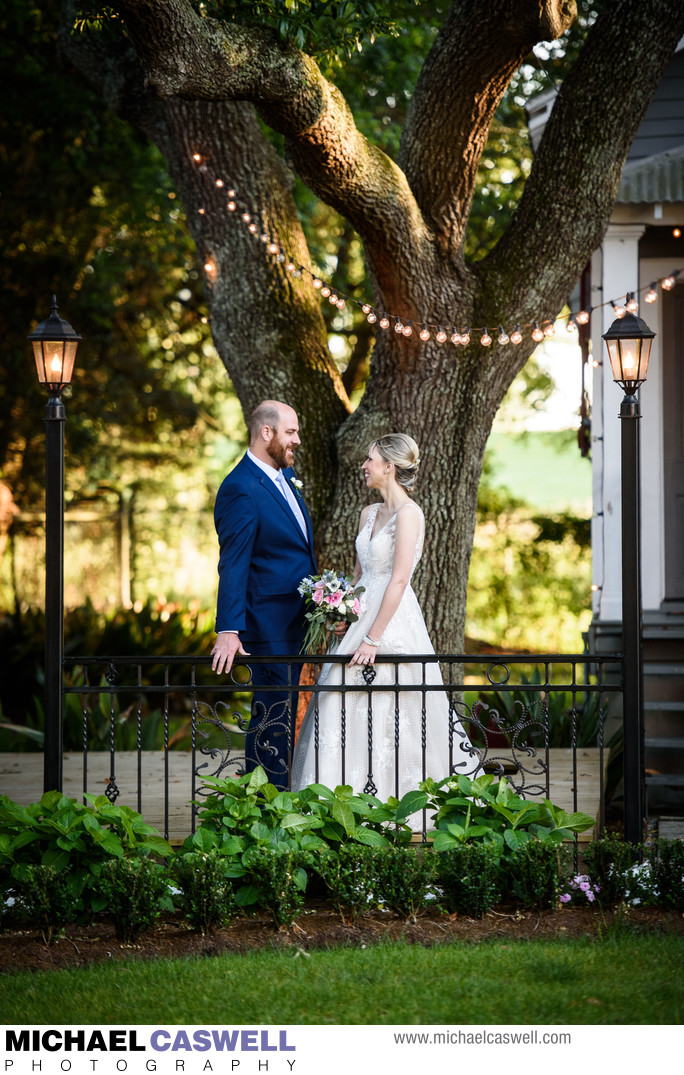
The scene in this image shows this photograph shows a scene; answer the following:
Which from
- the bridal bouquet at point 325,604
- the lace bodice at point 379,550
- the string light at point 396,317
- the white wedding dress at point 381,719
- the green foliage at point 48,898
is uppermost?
the string light at point 396,317

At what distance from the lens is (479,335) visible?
6.54 metres

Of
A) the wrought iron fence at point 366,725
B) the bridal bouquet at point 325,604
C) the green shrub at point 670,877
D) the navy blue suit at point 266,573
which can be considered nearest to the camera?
the green shrub at point 670,877

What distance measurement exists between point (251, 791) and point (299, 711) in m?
2.03

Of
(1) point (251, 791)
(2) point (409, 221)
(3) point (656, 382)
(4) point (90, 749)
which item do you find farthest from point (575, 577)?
(1) point (251, 791)

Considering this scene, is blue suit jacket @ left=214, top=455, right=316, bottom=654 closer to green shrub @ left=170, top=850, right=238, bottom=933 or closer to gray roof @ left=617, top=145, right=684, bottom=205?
green shrub @ left=170, top=850, right=238, bottom=933

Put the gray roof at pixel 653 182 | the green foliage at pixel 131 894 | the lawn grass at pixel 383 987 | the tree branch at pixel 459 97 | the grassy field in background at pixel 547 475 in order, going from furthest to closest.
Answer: the grassy field in background at pixel 547 475 → the gray roof at pixel 653 182 → the tree branch at pixel 459 97 → the green foliage at pixel 131 894 → the lawn grass at pixel 383 987

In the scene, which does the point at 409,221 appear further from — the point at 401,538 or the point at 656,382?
the point at 656,382

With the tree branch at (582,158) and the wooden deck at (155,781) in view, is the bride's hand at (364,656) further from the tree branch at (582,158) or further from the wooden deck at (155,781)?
the tree branch at (582,158)

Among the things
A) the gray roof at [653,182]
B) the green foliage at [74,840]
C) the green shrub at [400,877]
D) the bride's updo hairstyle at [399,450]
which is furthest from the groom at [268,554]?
the gray roof at [653,182]

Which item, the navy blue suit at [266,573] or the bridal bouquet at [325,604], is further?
the navy blue suit at [266,573]

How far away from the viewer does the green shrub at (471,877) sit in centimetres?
438

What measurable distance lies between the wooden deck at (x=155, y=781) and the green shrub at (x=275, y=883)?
89 centimetres

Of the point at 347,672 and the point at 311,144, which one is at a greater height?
the point at 311,144

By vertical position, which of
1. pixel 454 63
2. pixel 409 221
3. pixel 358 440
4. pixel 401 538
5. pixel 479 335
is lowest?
pixel 401 538
